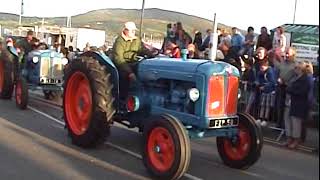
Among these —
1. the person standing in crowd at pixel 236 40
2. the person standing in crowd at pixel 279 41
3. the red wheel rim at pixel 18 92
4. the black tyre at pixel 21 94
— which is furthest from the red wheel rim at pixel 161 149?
the person standing in crowd at pixel 236 40

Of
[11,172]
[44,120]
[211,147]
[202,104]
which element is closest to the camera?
[11,172]

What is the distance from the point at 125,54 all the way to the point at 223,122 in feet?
6.35

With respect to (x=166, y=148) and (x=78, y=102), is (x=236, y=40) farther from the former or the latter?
(x=166, y=148)

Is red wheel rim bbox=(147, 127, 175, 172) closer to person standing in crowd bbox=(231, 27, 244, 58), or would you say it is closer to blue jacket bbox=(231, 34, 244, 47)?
person standing in crowd bbox=(231, 27, 244, 58)

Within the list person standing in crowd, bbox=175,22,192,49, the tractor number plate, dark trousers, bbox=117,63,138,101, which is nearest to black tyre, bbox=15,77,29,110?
dark trousers, bbox=117,63,138,101

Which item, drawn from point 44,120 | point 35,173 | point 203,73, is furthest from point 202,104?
point 44,120

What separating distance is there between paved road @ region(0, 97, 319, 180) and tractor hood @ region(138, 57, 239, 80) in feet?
3.76

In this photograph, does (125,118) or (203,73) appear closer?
(203,73)

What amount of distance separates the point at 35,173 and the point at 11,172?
10.2 inches

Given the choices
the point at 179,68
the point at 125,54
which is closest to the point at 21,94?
the point at 125,54

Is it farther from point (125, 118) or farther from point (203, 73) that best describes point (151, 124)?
point (125, 118)

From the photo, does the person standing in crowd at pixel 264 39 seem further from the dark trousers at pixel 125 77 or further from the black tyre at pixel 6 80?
the dark trousers at pixel 125 77

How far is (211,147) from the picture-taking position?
8.23 metres

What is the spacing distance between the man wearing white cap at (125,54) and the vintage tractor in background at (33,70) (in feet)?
18.0
